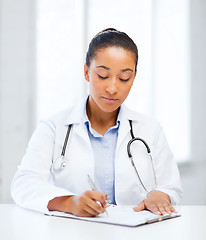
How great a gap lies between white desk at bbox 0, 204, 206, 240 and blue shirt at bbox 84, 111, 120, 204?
0.39 metres

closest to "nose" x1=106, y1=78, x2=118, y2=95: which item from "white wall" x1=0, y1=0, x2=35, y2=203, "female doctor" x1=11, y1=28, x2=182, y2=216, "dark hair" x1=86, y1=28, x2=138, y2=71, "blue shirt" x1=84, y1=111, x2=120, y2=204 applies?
"female doctor" x1=11, y1=28, x2=182, y2=216

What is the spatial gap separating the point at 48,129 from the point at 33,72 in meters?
1.24

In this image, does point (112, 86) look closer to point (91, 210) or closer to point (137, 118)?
point (137, 118)

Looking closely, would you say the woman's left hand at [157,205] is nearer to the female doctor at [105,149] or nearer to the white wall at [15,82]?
the female doctor at [105,149]

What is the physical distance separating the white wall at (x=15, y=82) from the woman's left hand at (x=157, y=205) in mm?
1519

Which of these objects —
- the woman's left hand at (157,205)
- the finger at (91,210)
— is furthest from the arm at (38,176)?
the woman's left hand at (157,205)

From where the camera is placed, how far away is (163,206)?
4.66 feet

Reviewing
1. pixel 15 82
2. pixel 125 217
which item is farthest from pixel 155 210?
pixel 15 82

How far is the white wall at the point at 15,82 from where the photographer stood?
271cm

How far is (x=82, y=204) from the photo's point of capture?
1319 millimetres

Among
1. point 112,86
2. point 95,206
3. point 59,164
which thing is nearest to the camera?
point 95,206

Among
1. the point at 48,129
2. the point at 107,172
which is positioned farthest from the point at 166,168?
the point at 48,129

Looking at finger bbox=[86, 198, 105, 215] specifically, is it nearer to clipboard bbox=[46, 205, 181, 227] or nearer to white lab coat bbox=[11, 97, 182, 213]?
clipboard bbox=[46, 205, 181, 227]

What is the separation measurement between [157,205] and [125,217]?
17 centimetres
